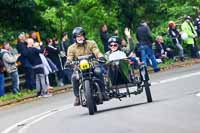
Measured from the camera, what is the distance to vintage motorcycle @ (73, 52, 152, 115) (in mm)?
16219

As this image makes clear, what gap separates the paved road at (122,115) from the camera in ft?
42.3

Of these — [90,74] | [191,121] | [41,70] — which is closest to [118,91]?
[90,74]

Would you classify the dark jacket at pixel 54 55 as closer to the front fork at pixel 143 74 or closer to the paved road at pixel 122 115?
the paved road at pixel 122 115

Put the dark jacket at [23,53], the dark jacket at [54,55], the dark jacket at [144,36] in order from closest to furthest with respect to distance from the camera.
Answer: the dark jacket at [23,53] → the dark jacket at [54,55] → the dark jacket at [144,36]

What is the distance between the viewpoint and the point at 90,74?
16.5 m

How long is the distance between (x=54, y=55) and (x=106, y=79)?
396 inches

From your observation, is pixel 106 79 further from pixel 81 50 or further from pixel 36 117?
pixel 36 117

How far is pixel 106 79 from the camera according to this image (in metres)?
17.1

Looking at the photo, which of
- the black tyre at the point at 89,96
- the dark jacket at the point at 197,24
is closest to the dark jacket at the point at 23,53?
the black tyre at the point at 89,96

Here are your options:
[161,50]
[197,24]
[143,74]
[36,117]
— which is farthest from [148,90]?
[197,24]

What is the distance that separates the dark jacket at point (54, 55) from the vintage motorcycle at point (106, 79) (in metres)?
9.45

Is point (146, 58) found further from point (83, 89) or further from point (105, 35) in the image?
point (83, 89)

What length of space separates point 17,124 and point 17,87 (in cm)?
838

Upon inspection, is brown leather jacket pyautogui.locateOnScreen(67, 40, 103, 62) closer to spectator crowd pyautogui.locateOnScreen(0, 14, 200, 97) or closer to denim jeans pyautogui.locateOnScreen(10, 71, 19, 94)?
spectator crowd pyautogui.locateOnScreen(0, 14, 200, 97)
